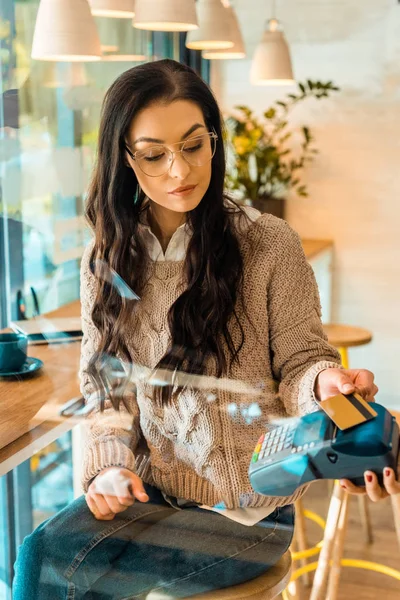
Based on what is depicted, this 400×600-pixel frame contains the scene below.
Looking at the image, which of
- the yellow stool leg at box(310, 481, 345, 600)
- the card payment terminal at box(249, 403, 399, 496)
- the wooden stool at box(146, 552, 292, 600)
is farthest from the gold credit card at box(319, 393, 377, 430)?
the wooden stool at box(146, 552, 292, 600)

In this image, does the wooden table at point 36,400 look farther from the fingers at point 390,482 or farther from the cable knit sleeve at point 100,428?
the fingers at point 390,482

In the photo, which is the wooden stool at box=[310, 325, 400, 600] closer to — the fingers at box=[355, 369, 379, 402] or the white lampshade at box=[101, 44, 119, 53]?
the fingers at box=[355, 369, 379, 402]

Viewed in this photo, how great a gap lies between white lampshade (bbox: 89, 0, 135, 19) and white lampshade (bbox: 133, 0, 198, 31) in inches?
0.5

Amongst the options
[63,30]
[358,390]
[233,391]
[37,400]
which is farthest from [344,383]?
[63,30]

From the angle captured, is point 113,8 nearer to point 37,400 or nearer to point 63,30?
point 63,30

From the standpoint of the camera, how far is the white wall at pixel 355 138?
1.54 metres

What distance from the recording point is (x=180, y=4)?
3.92 ft

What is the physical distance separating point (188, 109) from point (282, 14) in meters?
1.05

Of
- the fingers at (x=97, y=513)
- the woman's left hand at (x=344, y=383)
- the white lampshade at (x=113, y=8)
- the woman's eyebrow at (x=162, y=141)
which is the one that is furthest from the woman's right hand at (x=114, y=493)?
the white lampshade at (x=113, y=8)

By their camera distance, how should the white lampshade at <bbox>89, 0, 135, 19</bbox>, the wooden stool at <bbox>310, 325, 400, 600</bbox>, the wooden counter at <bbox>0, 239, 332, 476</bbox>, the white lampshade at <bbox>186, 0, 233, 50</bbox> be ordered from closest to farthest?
the wooden stool at <bbox>310, 325, 400, 600</bbox>, the wooden counter at <bbox>0, 239, 332, 476</bbox>, the white lampshade at <bbox>89, 0, 135, 19</bbox>, the white lampshade at <bbox>186, 0, 233, 50</bbox>

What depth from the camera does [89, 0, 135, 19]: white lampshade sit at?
3.87 ft

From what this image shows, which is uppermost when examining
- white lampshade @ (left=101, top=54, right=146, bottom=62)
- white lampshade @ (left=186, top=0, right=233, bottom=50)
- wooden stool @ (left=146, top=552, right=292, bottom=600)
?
white lampshade @ (left=186, top=0, right=233, bottom=50)

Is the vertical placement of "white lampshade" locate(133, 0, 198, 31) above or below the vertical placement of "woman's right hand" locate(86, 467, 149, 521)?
above

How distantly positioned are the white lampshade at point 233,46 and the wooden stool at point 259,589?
40.7 inches
